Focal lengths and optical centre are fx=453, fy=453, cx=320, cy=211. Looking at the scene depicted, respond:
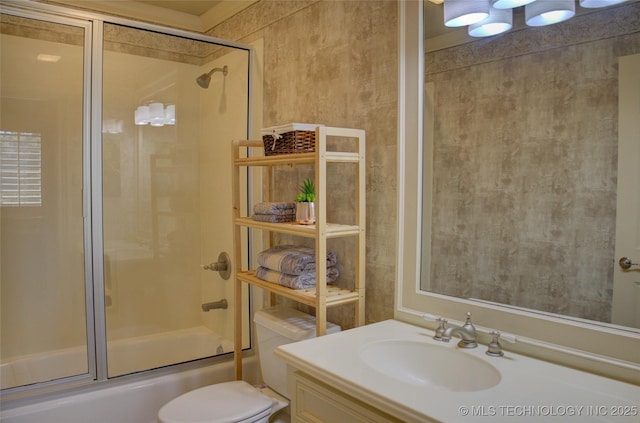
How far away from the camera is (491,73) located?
1.47 m

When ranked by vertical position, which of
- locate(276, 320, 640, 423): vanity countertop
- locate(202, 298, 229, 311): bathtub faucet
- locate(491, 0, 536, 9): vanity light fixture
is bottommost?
locate(202, 298, 229, 311): bathtub faucet

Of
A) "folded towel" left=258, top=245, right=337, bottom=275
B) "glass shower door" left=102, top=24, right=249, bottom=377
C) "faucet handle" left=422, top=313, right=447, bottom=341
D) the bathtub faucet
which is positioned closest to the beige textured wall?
"folded towel" left=258, top=245, right=337, bottom=275

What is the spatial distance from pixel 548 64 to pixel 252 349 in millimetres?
2102

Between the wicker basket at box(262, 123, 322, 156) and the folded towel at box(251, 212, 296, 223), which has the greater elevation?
the wicker basket at box(262, 123, 322, 156)

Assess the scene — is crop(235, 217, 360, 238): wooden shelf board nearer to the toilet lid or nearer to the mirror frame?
the mirror frame

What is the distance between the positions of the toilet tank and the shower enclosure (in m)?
0.59

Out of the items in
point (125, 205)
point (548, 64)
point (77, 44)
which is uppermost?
point (77, 44)

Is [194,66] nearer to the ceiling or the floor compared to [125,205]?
nearer to the ceiling

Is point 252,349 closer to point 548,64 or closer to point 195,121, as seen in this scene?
point 195,121

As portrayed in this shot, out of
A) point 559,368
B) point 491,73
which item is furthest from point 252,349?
point 491,73

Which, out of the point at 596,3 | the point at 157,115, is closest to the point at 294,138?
the point at 596,3

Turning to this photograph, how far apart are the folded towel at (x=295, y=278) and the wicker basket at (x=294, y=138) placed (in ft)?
Answer: 1.66

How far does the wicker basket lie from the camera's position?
1792mm

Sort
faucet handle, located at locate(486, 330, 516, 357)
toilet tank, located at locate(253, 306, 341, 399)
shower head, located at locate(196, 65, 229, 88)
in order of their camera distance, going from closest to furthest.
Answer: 1. faucet handle, located at locate(486, 330, 516, 357)
2. toilet tank, located at locate(253, 306, 341, 399)
3. shower head, located at locate(196, 65, 229, 88)
